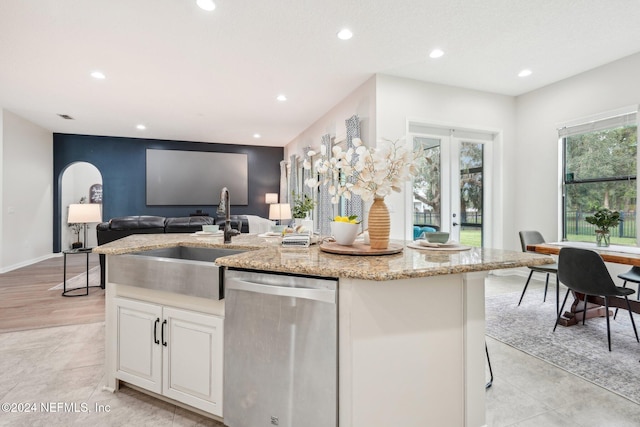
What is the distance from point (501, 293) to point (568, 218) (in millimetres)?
1554

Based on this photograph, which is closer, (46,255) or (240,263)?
(240,263)

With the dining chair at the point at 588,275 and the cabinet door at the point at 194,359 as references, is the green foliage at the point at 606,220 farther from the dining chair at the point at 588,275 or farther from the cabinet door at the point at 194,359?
the cabinet door at the point at 194,359

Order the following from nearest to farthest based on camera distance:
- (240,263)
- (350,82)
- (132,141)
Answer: (240,263) → (350,82) → (132,141)

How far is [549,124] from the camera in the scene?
175 inches

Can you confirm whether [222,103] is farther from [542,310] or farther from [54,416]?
[542,310]

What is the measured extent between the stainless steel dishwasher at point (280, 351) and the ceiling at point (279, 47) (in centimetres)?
247

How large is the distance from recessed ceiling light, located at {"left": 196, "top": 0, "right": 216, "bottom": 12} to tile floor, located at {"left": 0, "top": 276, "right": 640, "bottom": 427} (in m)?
2.91

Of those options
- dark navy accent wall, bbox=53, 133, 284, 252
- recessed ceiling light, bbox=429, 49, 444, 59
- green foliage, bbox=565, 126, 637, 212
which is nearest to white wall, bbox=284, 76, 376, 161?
recessed ceiling light, bbox=429, 49, 444, 59

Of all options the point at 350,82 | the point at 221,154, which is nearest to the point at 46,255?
the point at 221,154

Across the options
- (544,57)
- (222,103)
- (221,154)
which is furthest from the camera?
(221,154)

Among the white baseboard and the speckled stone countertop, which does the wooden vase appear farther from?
the white baseboard

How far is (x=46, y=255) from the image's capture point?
666cm

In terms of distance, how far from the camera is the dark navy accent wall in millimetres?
7164

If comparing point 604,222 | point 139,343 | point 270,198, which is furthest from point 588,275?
point 270,198
